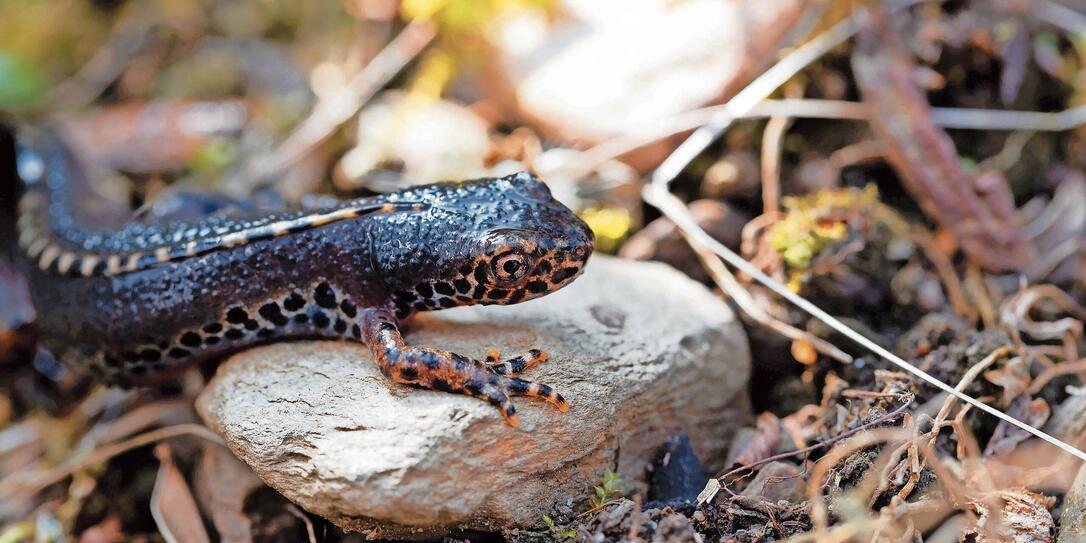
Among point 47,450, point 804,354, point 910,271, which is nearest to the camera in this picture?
point 804,354

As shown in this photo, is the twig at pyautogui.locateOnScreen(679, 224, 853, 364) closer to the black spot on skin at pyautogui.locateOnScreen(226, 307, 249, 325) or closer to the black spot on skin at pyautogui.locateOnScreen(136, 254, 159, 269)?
the black spot on skin at pyautogui.locateOnScreen(226, 307, 249, 325)

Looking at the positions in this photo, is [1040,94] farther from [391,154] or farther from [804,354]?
[391,154]

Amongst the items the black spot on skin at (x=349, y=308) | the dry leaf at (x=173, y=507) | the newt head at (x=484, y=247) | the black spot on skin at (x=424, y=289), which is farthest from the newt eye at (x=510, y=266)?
the dry leaf at (x=173, y=507)

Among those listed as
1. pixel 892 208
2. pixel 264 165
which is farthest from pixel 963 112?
pixel 264 165

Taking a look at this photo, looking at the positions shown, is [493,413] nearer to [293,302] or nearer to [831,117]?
[293,302]

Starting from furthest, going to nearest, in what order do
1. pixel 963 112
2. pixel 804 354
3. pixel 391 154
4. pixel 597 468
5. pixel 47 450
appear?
pixel 391 154 < pixel 963 112 < pixel 47 450 < pixel 804 354 < pixel 597 468

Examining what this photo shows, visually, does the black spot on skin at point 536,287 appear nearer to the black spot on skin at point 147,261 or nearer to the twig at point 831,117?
the twig at point 831,117
